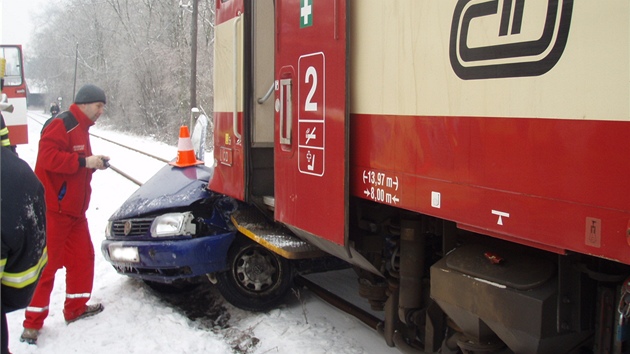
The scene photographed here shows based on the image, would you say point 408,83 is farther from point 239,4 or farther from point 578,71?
point 239,4

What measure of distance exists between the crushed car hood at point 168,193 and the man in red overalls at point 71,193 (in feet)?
1.63

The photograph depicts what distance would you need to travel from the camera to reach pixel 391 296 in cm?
385

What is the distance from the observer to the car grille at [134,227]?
212 inches

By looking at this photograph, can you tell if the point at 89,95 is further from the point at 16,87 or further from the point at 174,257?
the point at 16,87

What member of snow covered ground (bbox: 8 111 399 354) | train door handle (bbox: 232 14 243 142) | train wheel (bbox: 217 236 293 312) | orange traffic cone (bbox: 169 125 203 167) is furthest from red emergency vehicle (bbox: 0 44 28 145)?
train door handle (bbox: 232 14 243 142)

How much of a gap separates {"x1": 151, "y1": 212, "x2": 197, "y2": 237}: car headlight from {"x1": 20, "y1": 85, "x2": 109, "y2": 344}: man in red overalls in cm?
64

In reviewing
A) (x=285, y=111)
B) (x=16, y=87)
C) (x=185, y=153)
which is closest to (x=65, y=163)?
(x=185, y=153)

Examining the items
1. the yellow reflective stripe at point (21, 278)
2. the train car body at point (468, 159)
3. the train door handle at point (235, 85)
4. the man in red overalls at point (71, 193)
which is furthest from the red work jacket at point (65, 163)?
the yellow reflective stripe at point (21, 278)

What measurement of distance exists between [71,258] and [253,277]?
5.24 ft

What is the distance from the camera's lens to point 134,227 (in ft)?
17.9

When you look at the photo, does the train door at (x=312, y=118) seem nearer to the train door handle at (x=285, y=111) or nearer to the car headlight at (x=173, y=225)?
the train door handle at (x=285, y=111)

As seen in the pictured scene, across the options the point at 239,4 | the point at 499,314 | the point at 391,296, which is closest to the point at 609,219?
the point at 499,314

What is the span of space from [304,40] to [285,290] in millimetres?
2491

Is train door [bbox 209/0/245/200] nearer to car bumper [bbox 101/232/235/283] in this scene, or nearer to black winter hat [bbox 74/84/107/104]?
car bumper [bbox 101/232/235/283]
